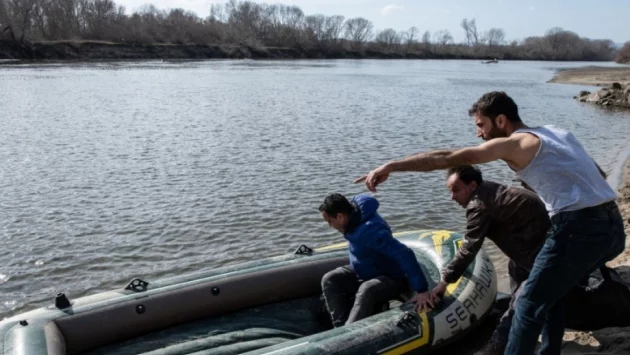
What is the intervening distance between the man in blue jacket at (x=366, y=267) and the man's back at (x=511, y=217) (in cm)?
64

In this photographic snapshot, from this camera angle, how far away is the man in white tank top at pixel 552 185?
3.11 m

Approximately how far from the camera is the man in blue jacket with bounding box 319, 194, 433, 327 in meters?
4.34

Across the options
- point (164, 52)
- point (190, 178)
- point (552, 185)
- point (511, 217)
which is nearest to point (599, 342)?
point (511, 217)

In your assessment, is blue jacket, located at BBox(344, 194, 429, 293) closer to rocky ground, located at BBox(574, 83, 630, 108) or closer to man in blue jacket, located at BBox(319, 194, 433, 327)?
man in blue jacket, located at BBox(319, 194, 433, 327)

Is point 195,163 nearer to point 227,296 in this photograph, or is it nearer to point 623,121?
point 227,296

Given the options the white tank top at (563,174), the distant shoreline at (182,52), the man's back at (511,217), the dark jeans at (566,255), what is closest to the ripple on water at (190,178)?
the man's back at (511,217)

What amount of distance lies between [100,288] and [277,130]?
11356mm

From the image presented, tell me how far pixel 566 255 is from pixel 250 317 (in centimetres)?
272

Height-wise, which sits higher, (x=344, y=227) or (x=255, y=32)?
(x=255, y=32)

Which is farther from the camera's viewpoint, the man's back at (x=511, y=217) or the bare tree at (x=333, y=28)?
the bare tree at (x=333, y=28)

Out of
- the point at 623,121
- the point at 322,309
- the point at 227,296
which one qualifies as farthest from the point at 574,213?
the point at 623,121

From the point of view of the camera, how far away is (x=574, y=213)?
317cm

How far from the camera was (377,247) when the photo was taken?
4410 millimetres

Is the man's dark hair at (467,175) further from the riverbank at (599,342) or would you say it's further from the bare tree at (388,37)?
the bare tree at (388,37)
